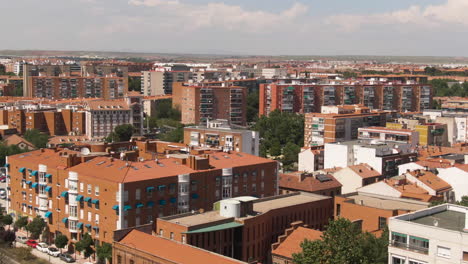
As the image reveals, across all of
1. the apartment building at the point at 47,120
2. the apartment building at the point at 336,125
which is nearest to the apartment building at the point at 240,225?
the apartment building at the point at 336,125

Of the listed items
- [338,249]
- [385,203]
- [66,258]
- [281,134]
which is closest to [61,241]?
[66,258]

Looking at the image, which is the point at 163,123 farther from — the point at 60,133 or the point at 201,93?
the point at 60,133

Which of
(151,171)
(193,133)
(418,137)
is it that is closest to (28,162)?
(151,171)

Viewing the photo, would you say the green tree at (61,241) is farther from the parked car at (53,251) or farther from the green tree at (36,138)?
the green tree at (36,138)

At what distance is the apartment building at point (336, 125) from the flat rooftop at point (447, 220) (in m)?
33.9

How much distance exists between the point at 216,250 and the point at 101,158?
32.9 ft

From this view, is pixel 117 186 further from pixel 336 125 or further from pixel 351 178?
pixel 336 125

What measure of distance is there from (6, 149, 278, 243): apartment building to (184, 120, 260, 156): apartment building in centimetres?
1180

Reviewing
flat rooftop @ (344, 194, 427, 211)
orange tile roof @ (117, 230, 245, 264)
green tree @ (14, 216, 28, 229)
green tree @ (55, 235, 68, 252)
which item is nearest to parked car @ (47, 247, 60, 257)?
green tree @ (55, 235, 68, 252)

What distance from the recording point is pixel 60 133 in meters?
67.1

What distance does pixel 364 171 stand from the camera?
37969 millimetres

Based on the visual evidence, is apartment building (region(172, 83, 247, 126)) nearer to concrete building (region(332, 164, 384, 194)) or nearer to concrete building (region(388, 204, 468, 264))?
concrete building (region(332, 164, 384, 194))

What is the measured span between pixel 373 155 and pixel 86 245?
779 inches

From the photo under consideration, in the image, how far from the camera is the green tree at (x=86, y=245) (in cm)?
2898
